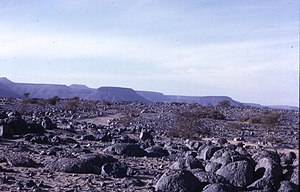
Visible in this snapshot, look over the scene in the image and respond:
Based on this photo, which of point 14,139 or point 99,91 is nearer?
point 14,139

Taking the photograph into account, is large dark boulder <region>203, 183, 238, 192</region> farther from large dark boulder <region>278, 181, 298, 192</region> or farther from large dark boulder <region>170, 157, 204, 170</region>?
large dark boulder <region>170, 157, 204, 170</region>

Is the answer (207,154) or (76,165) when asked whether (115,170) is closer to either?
(76,165)

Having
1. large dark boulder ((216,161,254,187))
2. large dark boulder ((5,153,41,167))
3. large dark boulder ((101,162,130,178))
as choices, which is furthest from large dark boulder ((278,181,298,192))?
large dark boulder ((5,153,41,167))

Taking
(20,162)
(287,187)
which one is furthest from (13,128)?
(287,187)

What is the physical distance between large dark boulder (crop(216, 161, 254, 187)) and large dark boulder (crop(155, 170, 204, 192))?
0.82 m

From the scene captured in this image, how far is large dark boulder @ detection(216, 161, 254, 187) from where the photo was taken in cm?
1084

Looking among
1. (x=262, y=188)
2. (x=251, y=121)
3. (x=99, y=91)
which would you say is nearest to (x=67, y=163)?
(x=262, y=188)

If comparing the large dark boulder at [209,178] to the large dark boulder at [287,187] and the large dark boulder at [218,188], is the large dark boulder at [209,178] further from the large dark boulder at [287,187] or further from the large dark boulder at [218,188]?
the large dark boulder at [287,187]

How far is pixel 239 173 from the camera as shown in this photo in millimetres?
10977

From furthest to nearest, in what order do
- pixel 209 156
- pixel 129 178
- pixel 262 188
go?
pixel 209 156 → pixel 129 178 → pixel 262 188

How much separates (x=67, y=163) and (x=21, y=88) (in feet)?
560

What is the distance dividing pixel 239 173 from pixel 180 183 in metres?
1.40

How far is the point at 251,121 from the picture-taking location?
44031mm

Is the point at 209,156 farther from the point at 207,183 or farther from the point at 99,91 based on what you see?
the point at 99,91
